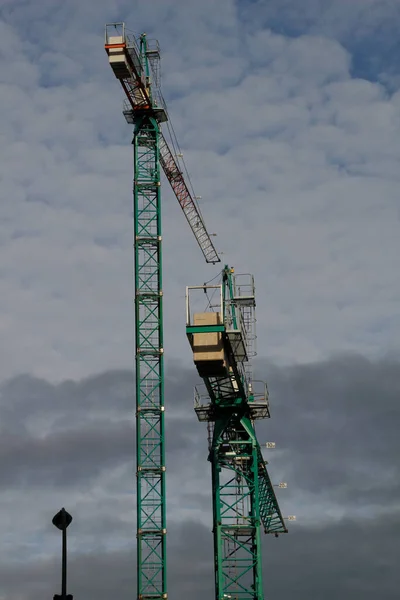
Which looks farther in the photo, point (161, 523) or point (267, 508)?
point (267, 508)

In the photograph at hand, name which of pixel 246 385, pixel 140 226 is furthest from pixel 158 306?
pixel 246 385

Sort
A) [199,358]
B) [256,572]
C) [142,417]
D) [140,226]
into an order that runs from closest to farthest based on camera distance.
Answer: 1. [199,358]
2. [256,572]
3. [142,417]
4. [140,226]

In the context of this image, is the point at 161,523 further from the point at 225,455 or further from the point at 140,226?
the point at 140,226

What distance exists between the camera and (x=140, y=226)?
105m

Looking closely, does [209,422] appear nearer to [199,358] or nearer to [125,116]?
[199,358]

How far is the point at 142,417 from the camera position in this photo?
98.2 metres

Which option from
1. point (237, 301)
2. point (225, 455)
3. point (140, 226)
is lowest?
point (225, 455)

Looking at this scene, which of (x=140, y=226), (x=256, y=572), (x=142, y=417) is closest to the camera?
(x=256, y=572)

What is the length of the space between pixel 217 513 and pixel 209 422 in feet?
24.1

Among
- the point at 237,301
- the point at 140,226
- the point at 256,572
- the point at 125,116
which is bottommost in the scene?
the point at 256,572

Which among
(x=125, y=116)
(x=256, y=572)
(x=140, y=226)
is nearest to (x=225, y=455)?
(x=256, y=572)

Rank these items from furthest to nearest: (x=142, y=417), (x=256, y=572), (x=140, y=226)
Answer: (x=140, y=226) < (x=142, y=417) < (x=256, y=572)

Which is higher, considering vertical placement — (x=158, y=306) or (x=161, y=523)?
(x=158, y=306)

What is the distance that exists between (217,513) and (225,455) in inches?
178
